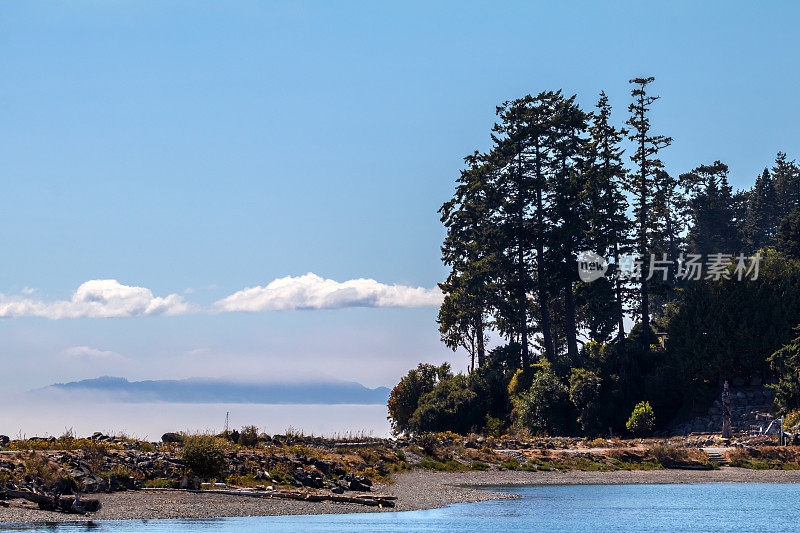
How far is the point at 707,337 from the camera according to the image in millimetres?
69688

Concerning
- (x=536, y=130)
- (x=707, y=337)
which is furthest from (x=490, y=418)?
(x=536, y=130)

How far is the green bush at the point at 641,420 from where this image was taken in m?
68.2

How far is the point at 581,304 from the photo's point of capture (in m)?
80.0

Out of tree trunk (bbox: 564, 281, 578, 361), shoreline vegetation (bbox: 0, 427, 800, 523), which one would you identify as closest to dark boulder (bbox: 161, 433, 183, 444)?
shoreline vegetation (bbox: 0, 427, 800, 523)

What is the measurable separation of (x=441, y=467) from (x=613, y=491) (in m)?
11.7

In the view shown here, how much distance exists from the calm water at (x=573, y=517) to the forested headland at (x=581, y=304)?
957 inches

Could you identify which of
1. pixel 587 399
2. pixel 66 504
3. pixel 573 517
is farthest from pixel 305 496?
pixel 587 399

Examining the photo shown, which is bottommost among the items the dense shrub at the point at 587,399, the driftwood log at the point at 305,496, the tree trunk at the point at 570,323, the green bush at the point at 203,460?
the driftwood log at the point at 305,496

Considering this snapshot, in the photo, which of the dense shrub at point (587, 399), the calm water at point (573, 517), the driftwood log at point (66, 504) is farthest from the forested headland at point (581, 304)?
the driftwood log at point (66, 504)

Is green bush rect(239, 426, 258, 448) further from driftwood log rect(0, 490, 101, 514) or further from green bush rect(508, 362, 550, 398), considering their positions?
green bush rect(508, 362, 550, 398)

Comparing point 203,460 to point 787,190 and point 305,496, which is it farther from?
point 787,190

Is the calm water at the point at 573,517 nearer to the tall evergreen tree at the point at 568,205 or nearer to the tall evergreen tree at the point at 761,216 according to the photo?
the tall evergreen tree at the point at 568,205

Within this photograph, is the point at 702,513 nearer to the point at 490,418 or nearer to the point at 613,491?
the point at 613,491

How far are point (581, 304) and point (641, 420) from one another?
47.5ft
